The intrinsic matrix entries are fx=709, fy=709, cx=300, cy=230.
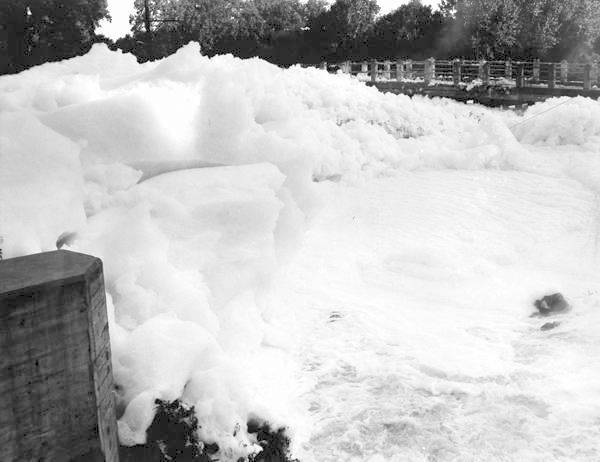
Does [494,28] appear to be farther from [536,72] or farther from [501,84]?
[501,84]

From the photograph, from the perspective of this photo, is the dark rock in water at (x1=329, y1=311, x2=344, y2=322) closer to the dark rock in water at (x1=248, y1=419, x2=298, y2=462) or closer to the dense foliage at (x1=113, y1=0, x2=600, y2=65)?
the dark rock in water at (x1=248, y1=419, x2=298, y2=462)

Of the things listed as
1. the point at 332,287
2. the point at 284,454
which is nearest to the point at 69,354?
the point at 284,454

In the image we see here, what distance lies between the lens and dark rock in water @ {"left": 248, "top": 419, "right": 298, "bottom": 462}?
15.3 feet

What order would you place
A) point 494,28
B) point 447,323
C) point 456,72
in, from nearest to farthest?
point 447,323, point 456,72, point 494,28

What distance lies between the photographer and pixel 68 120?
5.25 meters

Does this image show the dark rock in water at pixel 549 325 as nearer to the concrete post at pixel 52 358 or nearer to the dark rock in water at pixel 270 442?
the dark rock in water at pixel 270 442

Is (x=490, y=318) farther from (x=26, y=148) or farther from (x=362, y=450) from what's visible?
(x=26, y=148)

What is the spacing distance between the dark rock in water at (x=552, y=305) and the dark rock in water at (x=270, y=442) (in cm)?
395

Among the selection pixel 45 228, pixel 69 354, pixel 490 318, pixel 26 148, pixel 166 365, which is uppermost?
pixel 26 148

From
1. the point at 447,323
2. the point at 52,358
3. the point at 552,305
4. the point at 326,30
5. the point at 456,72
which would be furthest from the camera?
the point at 326,30

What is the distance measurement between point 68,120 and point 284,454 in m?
2.87

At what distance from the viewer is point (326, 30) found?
1486 inches

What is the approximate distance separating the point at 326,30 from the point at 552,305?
32133 millimetres

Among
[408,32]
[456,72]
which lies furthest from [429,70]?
[408,32]
